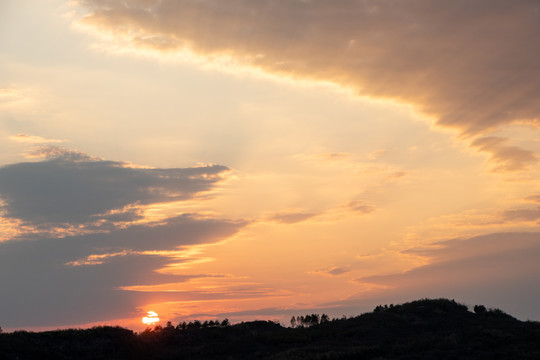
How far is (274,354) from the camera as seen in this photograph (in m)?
54.8

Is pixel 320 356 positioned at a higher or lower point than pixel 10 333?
lower

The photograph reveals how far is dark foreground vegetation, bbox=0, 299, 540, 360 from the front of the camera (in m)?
49.1

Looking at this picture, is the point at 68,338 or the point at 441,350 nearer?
the point at 441,350

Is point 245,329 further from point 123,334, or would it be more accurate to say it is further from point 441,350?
point 441,350

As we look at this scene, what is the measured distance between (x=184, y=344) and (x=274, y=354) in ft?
39.7

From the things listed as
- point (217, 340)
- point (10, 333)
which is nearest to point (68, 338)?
point (10, 333)

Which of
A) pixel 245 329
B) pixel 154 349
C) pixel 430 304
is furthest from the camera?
pixel 430 304

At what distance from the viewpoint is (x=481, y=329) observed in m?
57.3

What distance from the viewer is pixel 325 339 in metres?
61.9

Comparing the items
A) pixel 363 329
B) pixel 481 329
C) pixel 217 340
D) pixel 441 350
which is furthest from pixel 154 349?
pixel 481 329

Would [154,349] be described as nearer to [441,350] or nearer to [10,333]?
[10,333]

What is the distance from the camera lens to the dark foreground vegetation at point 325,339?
49094 mm

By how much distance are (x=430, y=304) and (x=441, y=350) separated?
89.5 feet

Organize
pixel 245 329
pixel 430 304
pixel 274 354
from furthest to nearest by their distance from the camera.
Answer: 1. pixel 430 304
2. pixel 245 329
3. pixel 274 354
